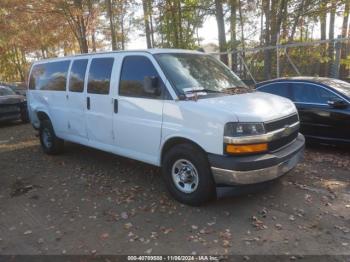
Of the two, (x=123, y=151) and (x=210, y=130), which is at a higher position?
(x=210, y=130)

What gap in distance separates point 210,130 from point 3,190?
3.73 meters

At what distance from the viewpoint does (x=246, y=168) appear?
4074mm

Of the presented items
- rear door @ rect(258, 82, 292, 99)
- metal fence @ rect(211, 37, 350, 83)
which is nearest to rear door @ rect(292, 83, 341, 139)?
rear door @ rect(258, 82, 292, 99)

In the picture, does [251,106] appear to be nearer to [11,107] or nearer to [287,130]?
[287,130]

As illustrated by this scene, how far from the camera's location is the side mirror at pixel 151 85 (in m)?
4.76

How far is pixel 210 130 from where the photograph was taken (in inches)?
166

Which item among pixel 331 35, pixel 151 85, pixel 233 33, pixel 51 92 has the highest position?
pixel 233 33

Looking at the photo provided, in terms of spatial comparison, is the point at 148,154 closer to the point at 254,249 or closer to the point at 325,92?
the point at 254,249

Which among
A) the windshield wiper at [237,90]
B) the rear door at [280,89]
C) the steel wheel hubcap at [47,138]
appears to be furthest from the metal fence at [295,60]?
the steel wheel hubcap at [47,138]

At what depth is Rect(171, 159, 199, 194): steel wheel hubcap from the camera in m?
4.61

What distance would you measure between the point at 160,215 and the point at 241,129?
1544 millimetres

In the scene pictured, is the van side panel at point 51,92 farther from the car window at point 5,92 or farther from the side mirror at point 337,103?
the car window at point 5,92

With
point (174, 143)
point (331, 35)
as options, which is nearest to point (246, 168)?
point (174, 143)

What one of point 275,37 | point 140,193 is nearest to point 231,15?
point 275,37
